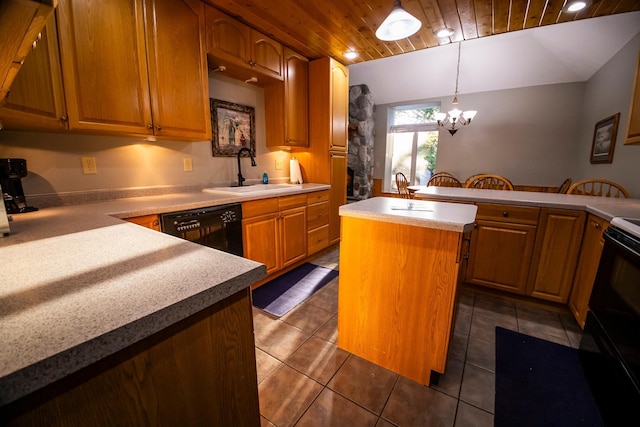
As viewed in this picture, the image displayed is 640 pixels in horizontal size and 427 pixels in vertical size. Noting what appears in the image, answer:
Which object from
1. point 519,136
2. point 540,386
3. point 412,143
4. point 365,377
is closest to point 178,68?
point 365,377

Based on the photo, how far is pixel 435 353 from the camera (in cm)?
134

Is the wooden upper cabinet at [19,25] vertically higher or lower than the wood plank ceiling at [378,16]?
lower

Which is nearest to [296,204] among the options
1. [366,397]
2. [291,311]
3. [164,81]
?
[291,311]

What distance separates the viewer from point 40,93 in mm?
1323

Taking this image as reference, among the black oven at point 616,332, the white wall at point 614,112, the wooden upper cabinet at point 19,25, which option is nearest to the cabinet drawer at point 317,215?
the black oven at point 616,332

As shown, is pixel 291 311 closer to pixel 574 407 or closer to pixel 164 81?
pixel 574 407

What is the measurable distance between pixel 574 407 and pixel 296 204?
230 cm

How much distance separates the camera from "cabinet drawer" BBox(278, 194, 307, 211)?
2.50m

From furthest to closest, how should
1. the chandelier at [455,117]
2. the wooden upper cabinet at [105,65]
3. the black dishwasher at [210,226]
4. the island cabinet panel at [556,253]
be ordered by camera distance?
the chandelier at [455,117], the island cabinet panel at [556,253], the black dishwasher at [210,226], the wooden upper cabinet at [105,65]

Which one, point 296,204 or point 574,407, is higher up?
point 296,204

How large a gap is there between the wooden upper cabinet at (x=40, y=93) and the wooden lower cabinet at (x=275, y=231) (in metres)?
1.19

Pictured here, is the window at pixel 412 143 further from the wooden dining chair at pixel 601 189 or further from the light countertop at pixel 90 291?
the light countertop at pixel 90 291

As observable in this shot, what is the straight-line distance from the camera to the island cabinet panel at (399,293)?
1.29 meters

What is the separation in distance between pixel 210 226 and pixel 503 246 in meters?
2.29
